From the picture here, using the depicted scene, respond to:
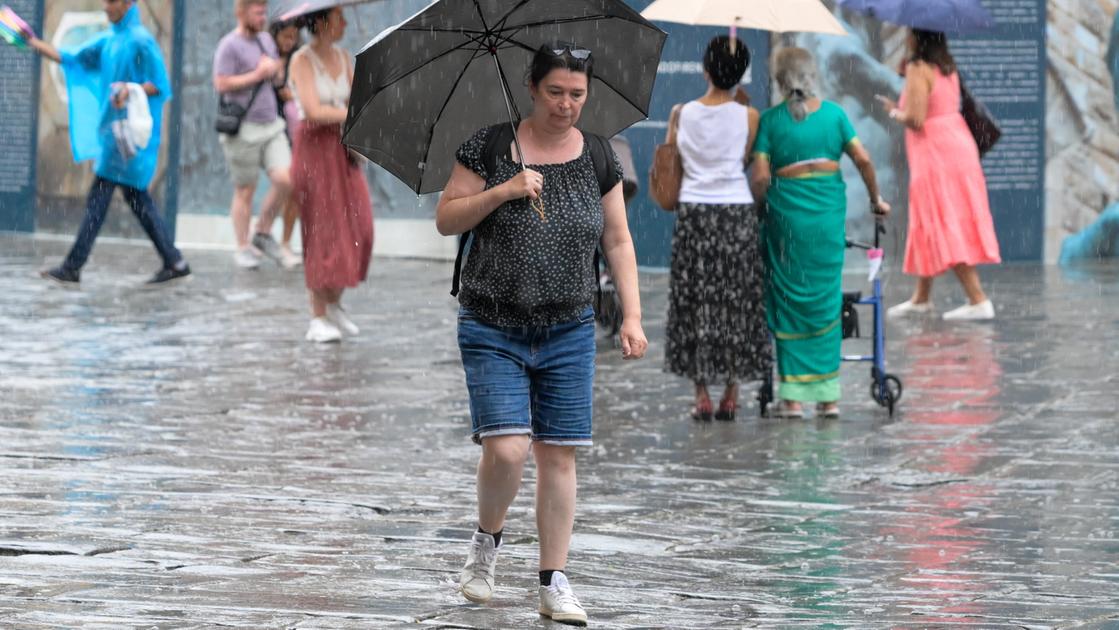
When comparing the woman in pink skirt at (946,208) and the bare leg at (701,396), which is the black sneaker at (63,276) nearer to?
the woman in pink skirt at (946,208)

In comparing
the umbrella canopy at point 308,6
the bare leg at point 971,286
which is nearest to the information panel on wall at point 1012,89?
the bare leg at point 971,286

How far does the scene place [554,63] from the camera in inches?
224

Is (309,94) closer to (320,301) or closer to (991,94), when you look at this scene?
(320,301)

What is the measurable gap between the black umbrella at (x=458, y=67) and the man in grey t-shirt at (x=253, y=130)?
10.9 metres

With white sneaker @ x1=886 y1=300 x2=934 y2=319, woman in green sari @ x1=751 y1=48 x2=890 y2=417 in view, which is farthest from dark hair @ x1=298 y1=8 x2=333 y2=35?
white sneaker @ x1=886 y1=300 x2=934 y2=319

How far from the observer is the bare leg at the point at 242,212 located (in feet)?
58.5

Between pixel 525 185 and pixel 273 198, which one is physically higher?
pixel 525 185

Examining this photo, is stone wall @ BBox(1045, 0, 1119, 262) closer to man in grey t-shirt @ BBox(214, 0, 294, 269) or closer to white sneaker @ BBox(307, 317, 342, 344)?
man in grey t-shirt @ BBox(214, 0, 294, 269)

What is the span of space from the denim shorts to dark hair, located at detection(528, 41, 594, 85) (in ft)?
2.23

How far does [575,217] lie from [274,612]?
134cm

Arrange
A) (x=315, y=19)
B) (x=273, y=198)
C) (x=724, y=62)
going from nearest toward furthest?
(x=724, y=62)
(x=315, y=19)
(x=273, y=198)

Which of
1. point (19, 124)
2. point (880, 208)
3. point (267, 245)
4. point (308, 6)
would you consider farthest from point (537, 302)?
point (19, 124)

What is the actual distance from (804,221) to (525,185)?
4194 mm

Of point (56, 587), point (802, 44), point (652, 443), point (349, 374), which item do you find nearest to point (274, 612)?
point (56, 587)
